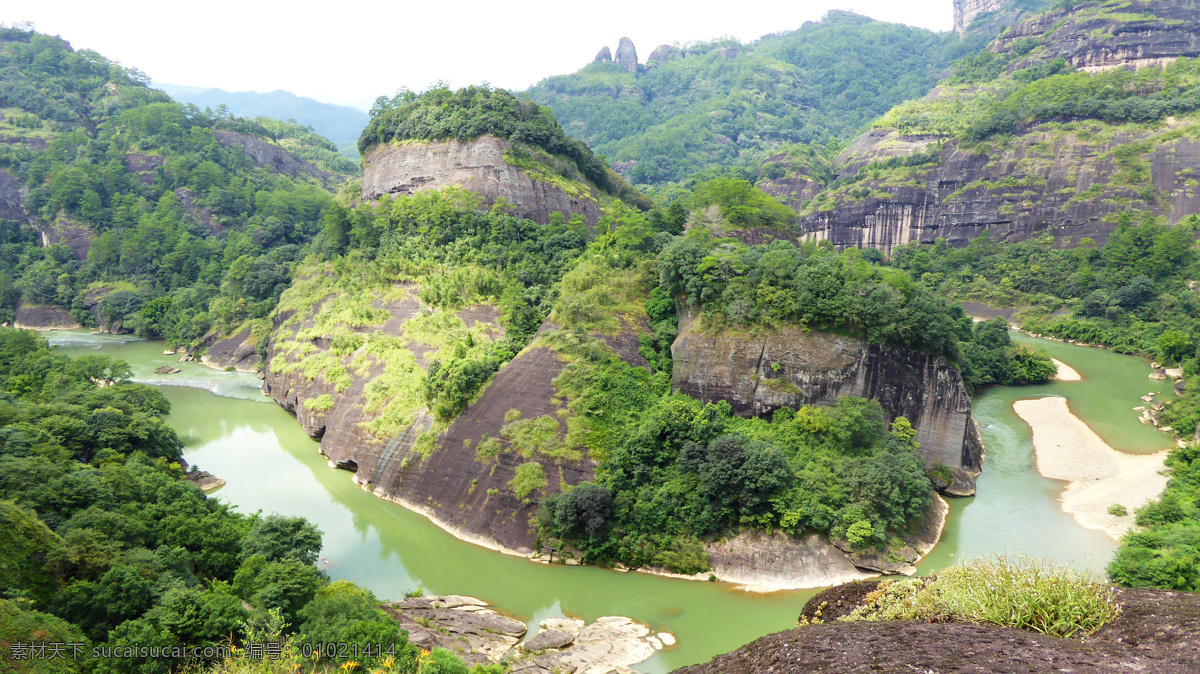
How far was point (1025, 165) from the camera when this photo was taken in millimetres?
57000

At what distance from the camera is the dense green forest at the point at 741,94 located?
10150cm

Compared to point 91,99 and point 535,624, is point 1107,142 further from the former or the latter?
point 91,99

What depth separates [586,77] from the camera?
12631 cm

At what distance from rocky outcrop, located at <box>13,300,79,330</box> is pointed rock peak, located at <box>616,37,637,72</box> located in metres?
110

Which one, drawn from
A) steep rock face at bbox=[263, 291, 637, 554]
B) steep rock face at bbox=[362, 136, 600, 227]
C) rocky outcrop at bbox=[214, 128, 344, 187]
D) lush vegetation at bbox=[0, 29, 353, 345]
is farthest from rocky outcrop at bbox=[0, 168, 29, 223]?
steep rock face at bbox=[263, 291, 637, 554]

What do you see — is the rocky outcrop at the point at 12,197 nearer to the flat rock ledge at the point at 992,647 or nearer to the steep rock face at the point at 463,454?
the steep rock face at the point at 463,454

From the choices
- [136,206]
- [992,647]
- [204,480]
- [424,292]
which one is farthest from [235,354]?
[992,647]

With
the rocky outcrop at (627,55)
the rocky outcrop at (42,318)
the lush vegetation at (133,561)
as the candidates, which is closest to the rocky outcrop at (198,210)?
the rocky outcrop at (42,318)

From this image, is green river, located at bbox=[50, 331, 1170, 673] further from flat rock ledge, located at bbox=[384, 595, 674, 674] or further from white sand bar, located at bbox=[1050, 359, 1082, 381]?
white sand bar, located at bbox=[1050, 359, 1082, 381]

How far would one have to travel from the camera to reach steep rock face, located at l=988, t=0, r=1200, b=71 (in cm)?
6444

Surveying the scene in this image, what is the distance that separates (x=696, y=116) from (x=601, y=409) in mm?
97449

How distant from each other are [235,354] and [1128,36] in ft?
292

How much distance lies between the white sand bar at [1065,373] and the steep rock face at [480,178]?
95.1 feet

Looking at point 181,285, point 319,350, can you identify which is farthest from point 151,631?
point 181,285
